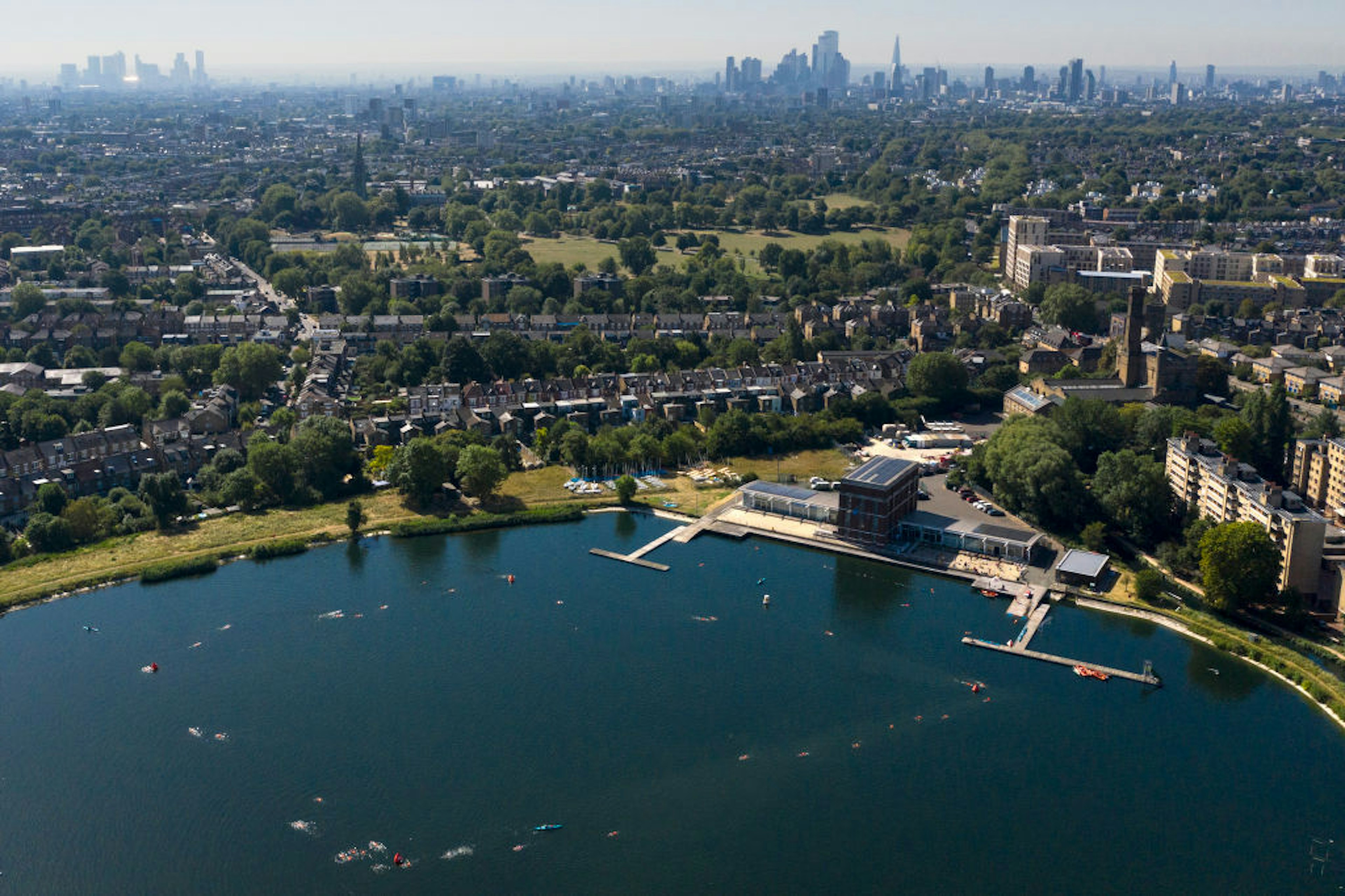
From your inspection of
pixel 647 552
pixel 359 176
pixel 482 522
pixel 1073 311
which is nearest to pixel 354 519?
pixel 482 522

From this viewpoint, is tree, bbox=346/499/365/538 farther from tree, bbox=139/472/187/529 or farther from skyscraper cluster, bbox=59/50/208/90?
skyscraper cluster, bbox=59/50/208/90

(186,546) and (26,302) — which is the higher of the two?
(26,302)

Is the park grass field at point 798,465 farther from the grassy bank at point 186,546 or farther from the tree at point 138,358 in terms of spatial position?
the tree at point 138,358

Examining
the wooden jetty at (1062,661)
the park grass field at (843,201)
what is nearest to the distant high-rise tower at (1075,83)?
the park grass field at (843,201)

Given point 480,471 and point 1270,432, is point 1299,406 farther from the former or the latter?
point 480,471

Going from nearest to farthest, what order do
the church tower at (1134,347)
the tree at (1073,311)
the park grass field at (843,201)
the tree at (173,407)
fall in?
the tree at (173,407) → the church tower at (1134,347) → the tree at (1073,311) → the park grass field at (843,201)

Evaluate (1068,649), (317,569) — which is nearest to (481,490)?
(317,569)

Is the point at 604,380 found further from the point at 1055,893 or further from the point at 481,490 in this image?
the point at 1055,893
